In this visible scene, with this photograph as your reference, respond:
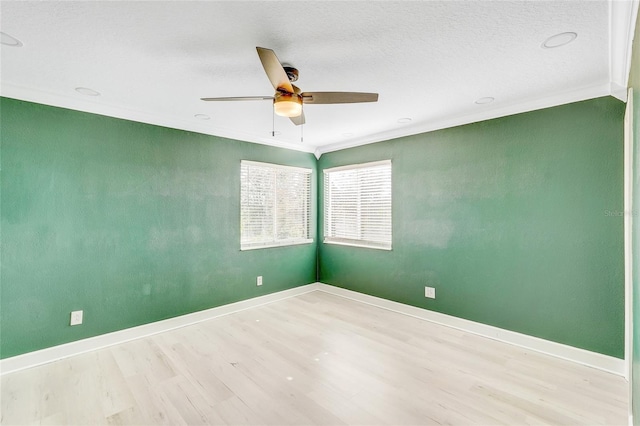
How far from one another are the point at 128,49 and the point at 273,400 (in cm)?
270

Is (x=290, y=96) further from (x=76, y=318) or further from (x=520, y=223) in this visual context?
(x=76, y=318)

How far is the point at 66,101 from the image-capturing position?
287 centimetres

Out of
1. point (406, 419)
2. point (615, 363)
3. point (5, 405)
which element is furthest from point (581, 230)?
point (5, 405)

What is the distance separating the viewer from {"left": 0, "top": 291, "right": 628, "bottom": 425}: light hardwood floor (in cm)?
203

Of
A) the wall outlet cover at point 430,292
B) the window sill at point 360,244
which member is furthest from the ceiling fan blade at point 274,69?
the wall outlet cover at point 430,292

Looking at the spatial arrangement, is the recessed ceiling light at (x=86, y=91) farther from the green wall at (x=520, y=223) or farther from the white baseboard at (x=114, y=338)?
the green wall at (x=520, y=223)

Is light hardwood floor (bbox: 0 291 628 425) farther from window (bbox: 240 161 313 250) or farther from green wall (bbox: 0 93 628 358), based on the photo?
window (bbox: 240 161 313 250)

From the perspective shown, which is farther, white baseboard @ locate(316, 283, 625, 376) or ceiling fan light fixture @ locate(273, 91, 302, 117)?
white baseboard @ locate(316, 283, 625, 376)

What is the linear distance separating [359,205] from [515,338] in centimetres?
258

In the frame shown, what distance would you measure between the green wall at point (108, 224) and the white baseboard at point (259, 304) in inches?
3.0

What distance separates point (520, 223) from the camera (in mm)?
3068

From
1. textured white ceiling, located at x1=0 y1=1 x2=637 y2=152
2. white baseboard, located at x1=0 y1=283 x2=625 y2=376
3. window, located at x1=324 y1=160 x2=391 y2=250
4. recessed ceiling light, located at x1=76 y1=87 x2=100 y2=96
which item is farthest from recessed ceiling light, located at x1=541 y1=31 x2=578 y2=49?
recessed ceiling light, located at x1=76 y1=87 x2=100 y2=96

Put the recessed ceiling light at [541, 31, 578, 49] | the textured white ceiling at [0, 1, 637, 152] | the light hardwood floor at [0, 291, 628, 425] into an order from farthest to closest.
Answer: the light hardwood floor at [0, 291, 628, 425] < the recessed ceiling light at [541, 31, 578, 49] < the textured white ceiling at [0, 1, 637, 152]

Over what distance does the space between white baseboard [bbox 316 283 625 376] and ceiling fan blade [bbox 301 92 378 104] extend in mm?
2812
